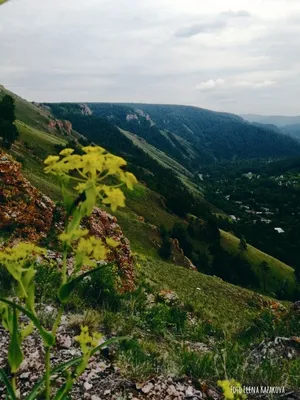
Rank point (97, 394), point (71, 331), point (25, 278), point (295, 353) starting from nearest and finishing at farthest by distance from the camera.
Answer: point (25, 278) < point (97, 394) < point (71, 331) < point (295, 353)

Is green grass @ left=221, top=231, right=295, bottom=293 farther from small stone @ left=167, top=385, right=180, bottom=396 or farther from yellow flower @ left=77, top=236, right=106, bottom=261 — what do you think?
yellow flower @ left=77, top=236, right=106, bottom=261

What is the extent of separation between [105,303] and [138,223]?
44.3 m

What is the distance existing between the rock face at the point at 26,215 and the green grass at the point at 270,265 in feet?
256

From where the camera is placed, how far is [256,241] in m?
136

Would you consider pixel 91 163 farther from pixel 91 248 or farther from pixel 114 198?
pixel 91 248

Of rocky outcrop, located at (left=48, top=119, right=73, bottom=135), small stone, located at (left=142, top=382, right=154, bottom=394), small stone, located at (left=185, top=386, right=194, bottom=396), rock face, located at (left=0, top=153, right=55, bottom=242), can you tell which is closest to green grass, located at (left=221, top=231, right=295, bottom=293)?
rock face, located at (left=0, top=153, right=55, bottom=242)

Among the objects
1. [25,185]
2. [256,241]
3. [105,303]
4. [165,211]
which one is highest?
[25,185]

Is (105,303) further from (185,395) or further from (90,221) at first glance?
(90,221)

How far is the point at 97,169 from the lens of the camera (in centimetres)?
248

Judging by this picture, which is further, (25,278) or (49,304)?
(49,304)

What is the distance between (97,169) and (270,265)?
101635 mm

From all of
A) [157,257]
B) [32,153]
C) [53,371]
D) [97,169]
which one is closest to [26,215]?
[53,371]

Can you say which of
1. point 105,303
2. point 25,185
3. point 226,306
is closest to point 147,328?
point 105,303

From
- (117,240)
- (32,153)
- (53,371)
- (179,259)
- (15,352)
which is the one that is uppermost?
(32,153)
